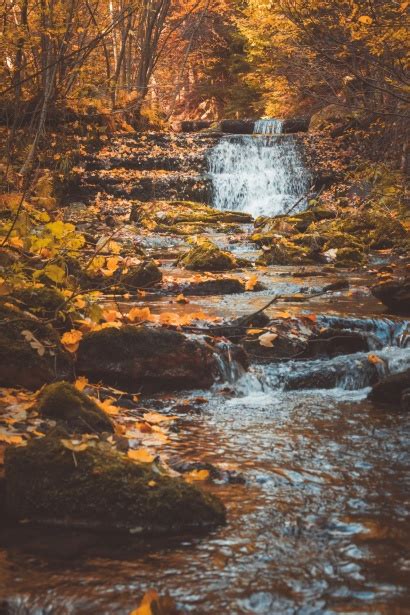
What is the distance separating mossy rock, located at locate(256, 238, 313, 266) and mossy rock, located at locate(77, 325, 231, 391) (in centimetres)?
630

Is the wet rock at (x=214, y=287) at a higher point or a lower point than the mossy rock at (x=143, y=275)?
lower

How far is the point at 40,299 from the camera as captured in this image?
194 inches

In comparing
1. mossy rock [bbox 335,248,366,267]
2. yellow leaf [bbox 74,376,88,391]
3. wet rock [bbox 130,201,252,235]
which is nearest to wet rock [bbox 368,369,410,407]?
yellow leaf [bbox 74,376,88,391]

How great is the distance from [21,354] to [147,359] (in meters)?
1.10

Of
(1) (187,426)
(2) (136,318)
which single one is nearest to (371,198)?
(2) (136,318)

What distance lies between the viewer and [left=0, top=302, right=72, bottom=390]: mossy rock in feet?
14.2

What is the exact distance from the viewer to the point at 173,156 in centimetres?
→ 2028

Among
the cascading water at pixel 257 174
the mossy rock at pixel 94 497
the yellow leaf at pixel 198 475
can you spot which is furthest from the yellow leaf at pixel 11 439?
the cascading water at pixel 257 174

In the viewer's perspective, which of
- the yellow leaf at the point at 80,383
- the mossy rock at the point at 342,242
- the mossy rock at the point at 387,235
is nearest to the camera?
the yellow leaf at the point at 80,383

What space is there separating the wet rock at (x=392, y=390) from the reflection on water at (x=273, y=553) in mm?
977

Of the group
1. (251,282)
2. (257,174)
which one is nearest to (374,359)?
(251,282)

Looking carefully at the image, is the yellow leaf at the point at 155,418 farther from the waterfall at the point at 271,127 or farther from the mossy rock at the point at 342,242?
the waterfall at the point at 271,127

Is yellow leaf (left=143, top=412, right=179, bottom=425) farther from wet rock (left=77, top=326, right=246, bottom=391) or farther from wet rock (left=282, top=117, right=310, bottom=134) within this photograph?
wet rock (left=282, top=117, right=310, bottom=134)

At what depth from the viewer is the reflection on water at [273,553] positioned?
7.69 feet
